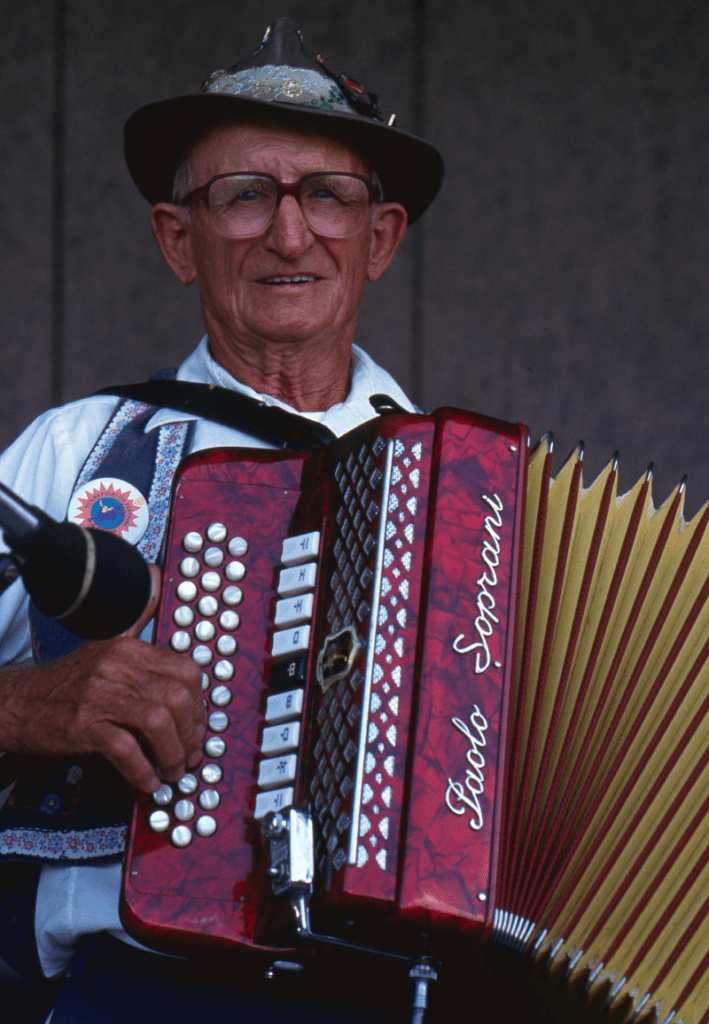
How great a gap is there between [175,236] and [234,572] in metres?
0.79

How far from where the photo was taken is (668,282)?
3.12 meters

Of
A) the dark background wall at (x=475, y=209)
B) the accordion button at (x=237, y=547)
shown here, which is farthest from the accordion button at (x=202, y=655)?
the dark background wall at (x=475, y=209)

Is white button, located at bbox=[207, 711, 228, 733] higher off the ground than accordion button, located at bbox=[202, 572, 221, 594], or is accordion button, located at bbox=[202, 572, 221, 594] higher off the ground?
accordion button, located at bbox=[202, 572, 221, 594]

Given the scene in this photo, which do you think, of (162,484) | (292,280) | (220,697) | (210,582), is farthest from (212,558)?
(292,280)

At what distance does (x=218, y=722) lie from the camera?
4.28 ft

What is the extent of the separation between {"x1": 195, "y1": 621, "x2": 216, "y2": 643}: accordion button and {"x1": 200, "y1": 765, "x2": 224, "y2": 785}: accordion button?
0.42ft

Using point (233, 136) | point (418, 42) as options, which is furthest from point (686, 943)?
point (418, 42)

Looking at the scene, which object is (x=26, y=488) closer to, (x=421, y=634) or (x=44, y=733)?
(x=44, y=733)

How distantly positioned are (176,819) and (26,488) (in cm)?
67

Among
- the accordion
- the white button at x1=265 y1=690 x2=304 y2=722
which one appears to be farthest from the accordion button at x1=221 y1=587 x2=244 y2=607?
the white button at x1=265 y1=690 x2=304 y2=722

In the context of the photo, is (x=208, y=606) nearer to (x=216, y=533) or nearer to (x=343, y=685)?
(x=216, y=533)

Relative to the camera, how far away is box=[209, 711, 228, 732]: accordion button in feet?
4.27

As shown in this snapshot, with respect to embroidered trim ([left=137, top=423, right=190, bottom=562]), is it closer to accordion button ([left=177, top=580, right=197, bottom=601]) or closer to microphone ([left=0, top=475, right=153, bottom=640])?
accordion button ([left=177, top=580, right=197, bottom=601])

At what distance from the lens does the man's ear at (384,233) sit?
200 centimetres
